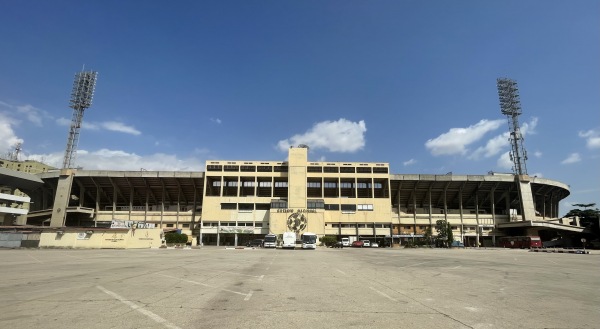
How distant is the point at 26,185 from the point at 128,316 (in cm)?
10283

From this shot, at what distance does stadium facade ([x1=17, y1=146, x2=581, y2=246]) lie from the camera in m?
92.3

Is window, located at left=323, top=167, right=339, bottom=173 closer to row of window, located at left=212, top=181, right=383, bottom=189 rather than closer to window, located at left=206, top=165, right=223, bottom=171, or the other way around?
row of window, located at left=212, top=181, right=383, bottom=189

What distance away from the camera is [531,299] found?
10.2 m

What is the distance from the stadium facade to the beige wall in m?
35.5

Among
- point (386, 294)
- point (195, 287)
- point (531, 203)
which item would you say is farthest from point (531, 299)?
point (531, 203)

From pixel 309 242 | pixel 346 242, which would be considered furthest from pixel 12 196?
pixel 346 242

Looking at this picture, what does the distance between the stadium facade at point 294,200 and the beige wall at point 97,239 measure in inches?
1398

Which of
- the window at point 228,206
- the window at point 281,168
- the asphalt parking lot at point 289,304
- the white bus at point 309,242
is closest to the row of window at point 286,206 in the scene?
the window at point 228,206

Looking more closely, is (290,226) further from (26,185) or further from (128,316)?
(128,316)

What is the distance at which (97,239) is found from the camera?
52531mm

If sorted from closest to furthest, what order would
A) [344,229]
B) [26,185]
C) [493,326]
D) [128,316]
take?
1. [493,326]
2. [128,316]
3. [26,185]
4. [344,229]

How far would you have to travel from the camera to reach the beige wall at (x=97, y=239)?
168 feet

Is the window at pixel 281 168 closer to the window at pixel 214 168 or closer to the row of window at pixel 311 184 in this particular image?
the row of window at pixel 311 184

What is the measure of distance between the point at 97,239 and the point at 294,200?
4965 cm
